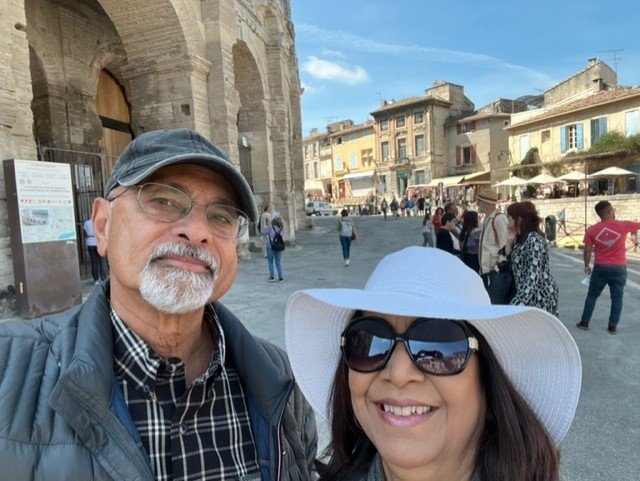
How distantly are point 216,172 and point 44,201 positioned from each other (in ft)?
18.4

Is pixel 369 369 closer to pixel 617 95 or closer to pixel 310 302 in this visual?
pixel 310 302

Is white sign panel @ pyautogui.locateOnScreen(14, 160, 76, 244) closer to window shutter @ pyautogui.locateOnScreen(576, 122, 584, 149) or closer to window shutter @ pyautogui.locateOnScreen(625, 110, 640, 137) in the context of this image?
window shutter @ pyautogui.locateOnScreen(625, 110, 640, 137)

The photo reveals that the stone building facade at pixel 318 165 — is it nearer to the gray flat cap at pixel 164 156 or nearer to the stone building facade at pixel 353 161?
the stone building facade at pixel 353 161

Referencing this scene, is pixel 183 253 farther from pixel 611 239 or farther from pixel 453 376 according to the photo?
pixel 611 239

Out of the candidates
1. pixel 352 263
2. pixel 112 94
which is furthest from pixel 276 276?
pixel 112 94

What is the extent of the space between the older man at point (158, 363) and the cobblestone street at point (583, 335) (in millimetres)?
2123

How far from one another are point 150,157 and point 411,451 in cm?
121

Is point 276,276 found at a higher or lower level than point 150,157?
lower

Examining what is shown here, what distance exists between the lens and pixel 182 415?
4.42ft

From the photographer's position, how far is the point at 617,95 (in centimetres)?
2778

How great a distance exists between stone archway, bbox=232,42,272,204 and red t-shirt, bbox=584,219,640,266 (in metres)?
11.1

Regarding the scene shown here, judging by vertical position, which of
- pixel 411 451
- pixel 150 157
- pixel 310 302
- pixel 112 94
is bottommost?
pixel 411 451

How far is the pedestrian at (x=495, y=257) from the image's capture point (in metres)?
4.70

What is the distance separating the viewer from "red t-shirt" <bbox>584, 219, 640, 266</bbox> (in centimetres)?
565
